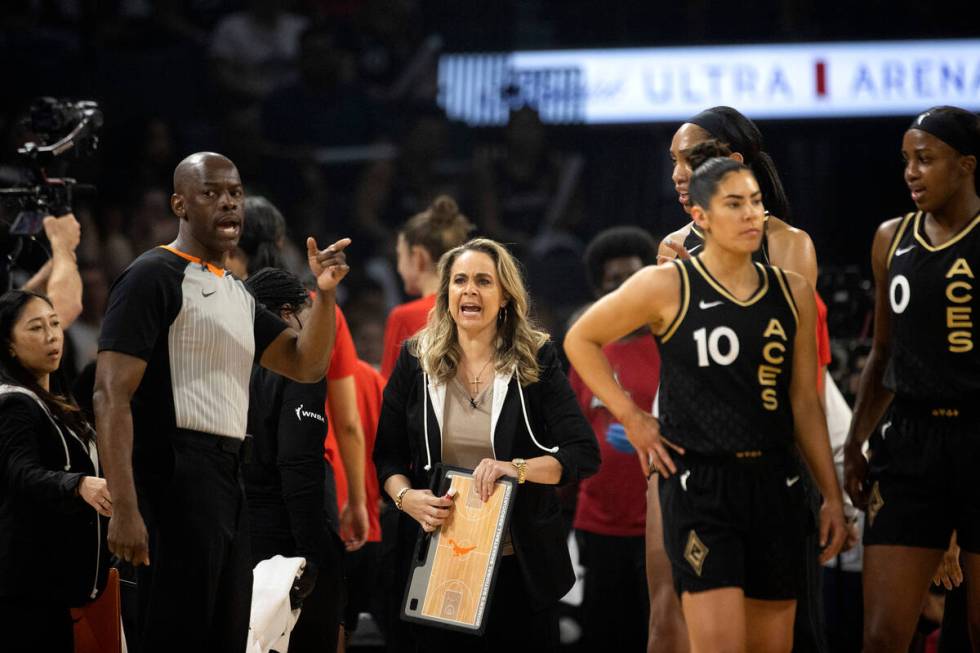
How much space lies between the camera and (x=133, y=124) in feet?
26.6

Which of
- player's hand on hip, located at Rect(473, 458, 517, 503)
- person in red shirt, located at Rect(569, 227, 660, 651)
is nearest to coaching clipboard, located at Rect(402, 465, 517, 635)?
player's hand on hip, located at Rect(473, 458, 517, 503)

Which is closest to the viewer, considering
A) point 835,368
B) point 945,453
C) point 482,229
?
point 945,453

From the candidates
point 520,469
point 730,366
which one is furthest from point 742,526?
point 520,469

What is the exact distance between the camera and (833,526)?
324 cm

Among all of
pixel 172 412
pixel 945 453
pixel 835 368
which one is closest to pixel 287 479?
pixel 172 412

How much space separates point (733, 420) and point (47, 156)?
9.20 ft

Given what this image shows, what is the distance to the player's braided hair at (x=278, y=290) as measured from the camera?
14.0ft

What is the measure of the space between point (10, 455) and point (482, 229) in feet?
14.5

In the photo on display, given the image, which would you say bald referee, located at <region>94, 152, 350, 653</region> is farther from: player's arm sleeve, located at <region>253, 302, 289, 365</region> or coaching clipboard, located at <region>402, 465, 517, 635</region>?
coaching clipboard, located at <region>402, 465, 517, 635</region>

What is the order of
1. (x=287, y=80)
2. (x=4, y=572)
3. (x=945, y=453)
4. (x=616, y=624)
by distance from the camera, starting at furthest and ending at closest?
(x=287, y=80) → (x=616, y=624) → (x=4, y=572) → (x=945, y=453)

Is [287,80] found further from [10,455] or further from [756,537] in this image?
[756,537]

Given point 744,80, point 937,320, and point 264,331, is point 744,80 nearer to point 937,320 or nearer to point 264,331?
point 937,320

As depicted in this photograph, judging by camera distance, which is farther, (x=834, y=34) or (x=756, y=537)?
(x=834, y=34)

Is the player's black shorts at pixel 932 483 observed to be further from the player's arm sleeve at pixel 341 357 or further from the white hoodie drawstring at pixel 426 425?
the player's arm sleeve at pixel 341 357
